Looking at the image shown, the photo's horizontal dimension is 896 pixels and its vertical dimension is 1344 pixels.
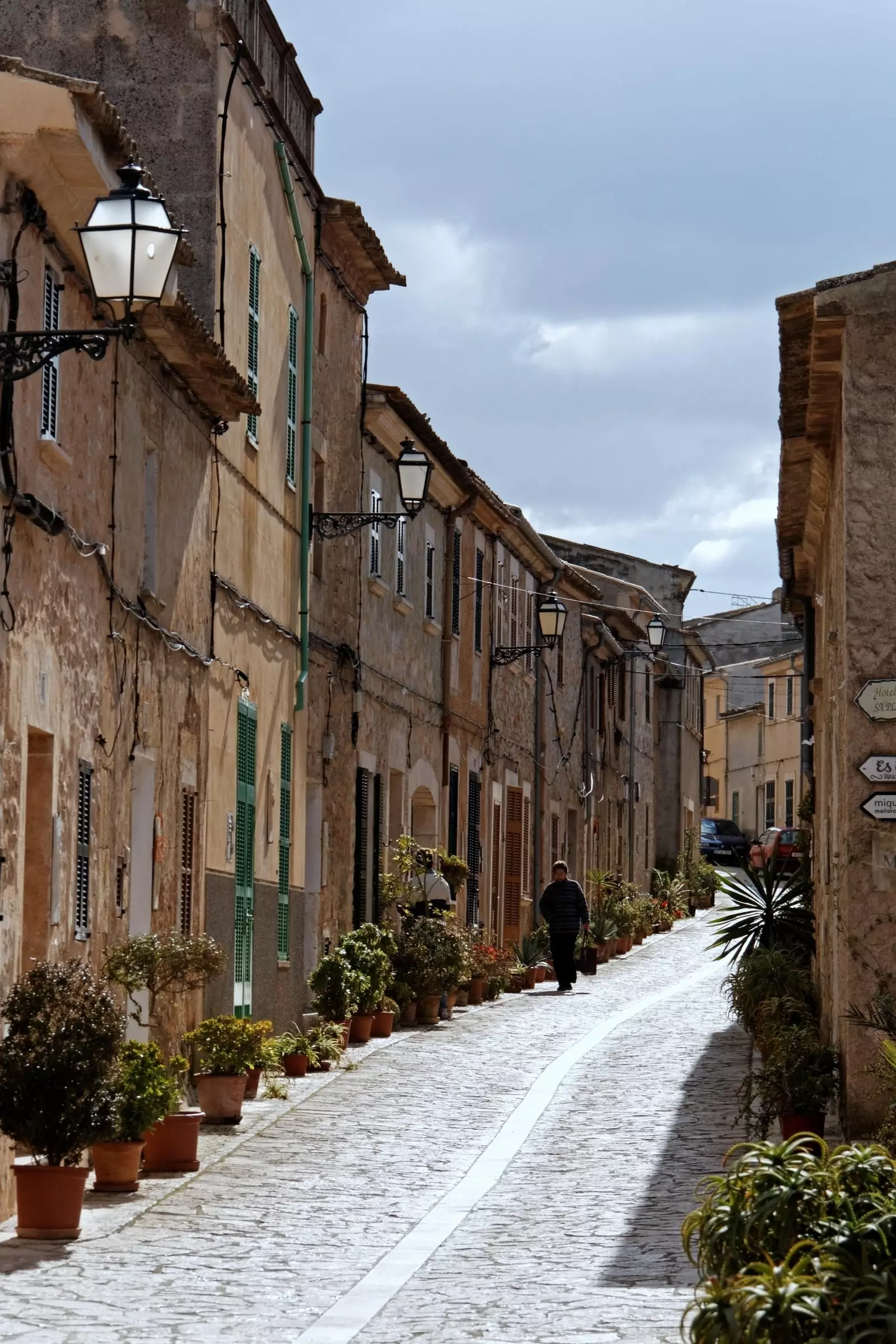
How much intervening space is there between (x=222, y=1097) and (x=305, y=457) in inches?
296

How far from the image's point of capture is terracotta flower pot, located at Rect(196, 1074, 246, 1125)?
47.8 ft

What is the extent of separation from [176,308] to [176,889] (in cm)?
412

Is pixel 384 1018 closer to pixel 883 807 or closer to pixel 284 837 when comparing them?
pixel 284 837

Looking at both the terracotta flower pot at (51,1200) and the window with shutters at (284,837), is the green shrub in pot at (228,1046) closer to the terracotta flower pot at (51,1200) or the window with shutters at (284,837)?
the terracotta flower pot at (51,1200)

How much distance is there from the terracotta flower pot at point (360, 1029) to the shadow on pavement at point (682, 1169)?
316cm

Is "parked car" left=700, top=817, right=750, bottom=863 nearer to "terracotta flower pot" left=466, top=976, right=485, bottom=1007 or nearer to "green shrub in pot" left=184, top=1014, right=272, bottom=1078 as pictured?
"terracotta flower pot" left=466, top=976, right=485, bottom=1007

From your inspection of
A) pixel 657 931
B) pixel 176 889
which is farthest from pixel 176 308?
pixel 657 931

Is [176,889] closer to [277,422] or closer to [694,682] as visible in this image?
[277,422]

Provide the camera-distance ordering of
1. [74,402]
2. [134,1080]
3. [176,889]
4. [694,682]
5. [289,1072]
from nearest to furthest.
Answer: [134,1080]
[74,402]
[176,889]
[289,1072]
[694,682]

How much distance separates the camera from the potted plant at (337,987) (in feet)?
64.0

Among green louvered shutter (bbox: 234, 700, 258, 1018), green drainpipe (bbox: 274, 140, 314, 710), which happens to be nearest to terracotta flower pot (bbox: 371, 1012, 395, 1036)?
green louvered shutter (bbox: 234, 700, 258, 1018)

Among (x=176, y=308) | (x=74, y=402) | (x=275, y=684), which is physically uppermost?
(x=176, y=308)

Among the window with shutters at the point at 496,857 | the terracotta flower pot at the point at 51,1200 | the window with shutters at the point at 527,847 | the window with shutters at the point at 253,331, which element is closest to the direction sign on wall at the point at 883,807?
the terracotta flower pot at the point at 51,1200

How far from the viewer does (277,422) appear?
63.1 feet
